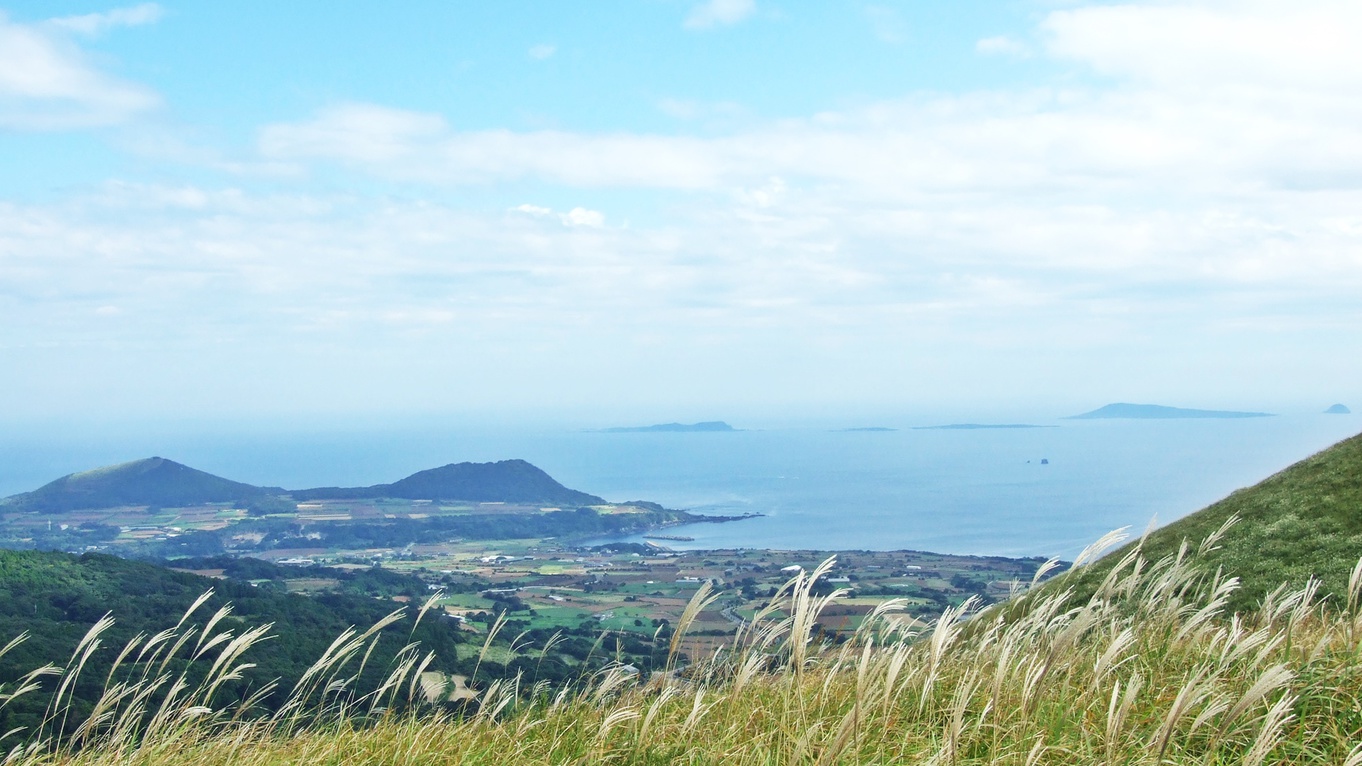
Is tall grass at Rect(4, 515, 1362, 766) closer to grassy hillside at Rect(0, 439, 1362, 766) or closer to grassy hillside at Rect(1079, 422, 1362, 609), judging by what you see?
grassy hillside at Rect(0, 439, 1362, 766)

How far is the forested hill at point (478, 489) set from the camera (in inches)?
5837

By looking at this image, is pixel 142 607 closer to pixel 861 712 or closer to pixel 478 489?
pixel 861 712

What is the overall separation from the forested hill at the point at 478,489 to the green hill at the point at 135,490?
13.2 m

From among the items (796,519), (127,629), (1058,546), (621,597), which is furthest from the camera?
(796,519)

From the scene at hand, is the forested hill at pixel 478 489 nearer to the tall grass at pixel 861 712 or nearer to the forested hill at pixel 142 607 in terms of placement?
the forested hill at pixel 142 607

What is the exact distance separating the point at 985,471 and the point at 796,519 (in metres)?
69.1

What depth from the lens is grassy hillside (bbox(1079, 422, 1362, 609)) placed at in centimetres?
1164

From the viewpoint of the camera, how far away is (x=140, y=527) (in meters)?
123

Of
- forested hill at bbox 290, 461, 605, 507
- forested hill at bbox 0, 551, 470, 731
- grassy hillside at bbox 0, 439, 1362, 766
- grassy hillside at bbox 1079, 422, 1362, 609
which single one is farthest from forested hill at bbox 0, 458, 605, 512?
grassy hillside at bbox 0, 439, 1362, 766

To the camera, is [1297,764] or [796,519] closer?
[1297,764]

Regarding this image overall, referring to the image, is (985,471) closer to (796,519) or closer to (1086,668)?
(796,519)

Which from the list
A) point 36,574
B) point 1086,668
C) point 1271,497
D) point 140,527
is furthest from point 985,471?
point 1086,668

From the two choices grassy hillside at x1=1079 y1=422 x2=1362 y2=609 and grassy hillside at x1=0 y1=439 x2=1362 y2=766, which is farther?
grassy hillside at x1=1079 y1=422 x2=1362 y2=609

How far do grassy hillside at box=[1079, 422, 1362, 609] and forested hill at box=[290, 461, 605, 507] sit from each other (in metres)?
129
